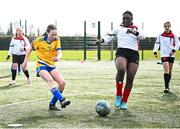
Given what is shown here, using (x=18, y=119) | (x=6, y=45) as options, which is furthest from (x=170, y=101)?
(x=6, y=45)

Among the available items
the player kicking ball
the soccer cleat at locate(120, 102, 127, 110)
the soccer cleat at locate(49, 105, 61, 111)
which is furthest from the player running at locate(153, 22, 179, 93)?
the soccer cleat at locate(49, 105, 61, 111)

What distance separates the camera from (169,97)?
12078 mm

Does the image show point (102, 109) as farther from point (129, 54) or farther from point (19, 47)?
point (19, 47)

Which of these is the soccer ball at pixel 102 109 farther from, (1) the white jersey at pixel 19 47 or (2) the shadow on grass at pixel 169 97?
(1) the white jersey at pixel 19 47

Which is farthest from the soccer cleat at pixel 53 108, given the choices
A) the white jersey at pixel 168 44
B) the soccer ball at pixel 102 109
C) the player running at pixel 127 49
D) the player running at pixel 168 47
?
the white jersey at pixel 168 44

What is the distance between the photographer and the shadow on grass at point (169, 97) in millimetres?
11648

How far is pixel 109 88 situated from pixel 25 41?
411 cm

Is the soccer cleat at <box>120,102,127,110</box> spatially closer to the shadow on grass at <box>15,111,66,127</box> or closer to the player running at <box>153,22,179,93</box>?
the shadow on grass at <box>15,111,66,127</box>

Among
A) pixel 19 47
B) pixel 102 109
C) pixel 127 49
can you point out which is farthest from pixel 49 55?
pixel 19 47

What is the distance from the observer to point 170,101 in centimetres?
1125

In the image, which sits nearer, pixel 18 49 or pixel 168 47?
pixel 168 47

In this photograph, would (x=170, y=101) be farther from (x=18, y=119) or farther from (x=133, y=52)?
(x=18, y=119)

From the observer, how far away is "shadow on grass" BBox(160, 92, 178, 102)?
11.6 m

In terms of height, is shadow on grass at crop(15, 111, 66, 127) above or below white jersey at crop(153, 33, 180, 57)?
below
